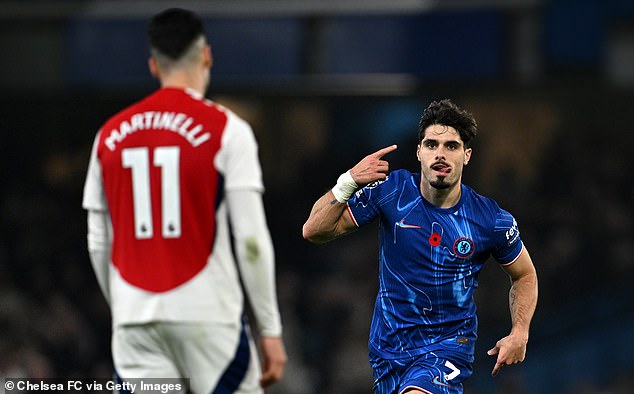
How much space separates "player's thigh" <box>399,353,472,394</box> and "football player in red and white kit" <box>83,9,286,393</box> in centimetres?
155

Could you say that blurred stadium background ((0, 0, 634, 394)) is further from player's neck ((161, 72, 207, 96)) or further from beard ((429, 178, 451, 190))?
player's neck ((161, 72, 207, 96))

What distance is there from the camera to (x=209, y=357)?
17.0 feet

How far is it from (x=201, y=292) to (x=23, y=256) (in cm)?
1214

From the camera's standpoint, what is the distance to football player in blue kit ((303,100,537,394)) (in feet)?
22.3

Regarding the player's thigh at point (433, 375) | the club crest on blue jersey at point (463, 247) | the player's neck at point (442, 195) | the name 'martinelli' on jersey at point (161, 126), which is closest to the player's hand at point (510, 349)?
the player's thigh at point (433, 375)

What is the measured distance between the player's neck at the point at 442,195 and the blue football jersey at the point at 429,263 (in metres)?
0.03

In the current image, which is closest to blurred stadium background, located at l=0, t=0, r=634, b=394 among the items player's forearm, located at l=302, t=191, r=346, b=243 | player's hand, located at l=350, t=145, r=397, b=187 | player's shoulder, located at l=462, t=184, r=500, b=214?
player's shoulder, located at l=462, t=184, r=500, b=214

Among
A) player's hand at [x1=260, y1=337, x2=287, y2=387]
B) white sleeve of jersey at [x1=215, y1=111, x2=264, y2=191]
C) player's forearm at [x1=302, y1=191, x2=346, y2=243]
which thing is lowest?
player's hand at [x1=260, y1=337, x2=287, y2=387]

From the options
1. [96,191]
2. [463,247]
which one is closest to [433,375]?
[463,247]

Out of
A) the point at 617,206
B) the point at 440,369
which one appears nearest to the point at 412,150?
the point at 617,206

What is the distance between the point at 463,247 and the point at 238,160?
6.76ft

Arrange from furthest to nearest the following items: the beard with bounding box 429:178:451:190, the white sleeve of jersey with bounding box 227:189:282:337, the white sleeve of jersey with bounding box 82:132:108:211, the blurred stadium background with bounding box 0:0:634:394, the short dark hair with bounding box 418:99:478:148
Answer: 1. the blurred stadium background with bounding box 0:0:634:394
2. the short dark hair with bounding box 418:99:478:148
3. the beard with bounding box 429:178:451:190
4. the white sleeve of jersey with bounding box 82:132:108:211
5. the white sleeve of jersey with bounding box 227:189:282:337

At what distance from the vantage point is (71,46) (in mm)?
16547

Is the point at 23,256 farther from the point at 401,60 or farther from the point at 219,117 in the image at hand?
the point at 219,117
